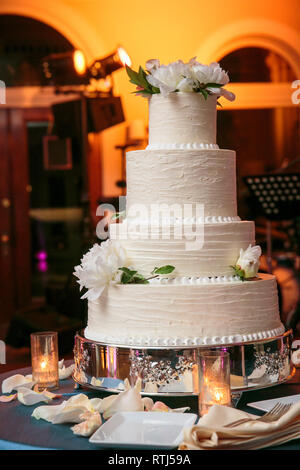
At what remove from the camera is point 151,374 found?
2070mm

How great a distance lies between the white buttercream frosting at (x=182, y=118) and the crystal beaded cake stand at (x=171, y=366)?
0.75m

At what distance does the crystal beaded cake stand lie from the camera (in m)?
2.06

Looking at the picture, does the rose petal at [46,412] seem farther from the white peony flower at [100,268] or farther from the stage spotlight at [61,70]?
the stage spotlight at [61,70]

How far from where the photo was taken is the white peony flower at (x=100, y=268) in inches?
86.2

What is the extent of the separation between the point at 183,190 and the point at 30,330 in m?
3.53

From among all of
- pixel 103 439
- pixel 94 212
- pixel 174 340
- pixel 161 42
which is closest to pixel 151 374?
pixel 174 340

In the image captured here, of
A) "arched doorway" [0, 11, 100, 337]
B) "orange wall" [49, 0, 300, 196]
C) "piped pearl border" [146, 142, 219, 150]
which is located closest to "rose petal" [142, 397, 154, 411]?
"piped pearl border" [146, 142, 219, 150]

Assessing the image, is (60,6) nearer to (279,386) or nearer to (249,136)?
(249,136)

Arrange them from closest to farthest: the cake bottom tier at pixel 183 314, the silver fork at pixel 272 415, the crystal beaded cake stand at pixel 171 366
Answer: the silver fork at pixel 272 415
the crystal beaded cake stand at pixel 171 366
the cake bottom tier at pixel 183 314

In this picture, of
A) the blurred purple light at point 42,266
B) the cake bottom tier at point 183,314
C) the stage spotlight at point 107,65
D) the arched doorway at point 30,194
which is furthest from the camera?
the blurred purple light at point 42,266

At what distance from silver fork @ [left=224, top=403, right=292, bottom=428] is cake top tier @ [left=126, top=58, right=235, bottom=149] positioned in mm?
954

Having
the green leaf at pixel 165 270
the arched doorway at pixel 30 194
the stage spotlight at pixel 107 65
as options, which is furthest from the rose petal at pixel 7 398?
the arched doorway at pixel 30 194

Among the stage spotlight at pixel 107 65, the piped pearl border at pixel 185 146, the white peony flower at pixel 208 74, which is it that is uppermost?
the stage spotlight at pixel 107 65

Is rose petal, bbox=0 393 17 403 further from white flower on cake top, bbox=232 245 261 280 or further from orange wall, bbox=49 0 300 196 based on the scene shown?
orange wall, bbox=49 0 300 196
